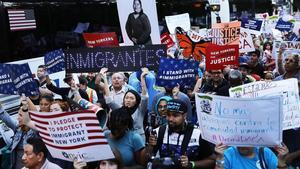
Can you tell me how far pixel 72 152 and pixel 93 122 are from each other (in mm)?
310

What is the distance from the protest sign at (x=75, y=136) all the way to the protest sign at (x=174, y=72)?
2.62m

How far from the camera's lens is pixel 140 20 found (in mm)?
8289

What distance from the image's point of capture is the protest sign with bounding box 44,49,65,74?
24.7 ft

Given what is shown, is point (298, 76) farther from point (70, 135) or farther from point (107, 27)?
point (107, 27)

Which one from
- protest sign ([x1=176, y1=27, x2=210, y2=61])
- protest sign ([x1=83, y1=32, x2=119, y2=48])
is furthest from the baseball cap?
protest sign ([x1=176, y1=27, x2=210, y2=61])

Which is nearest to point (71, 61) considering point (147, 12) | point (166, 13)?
point (147, 12)

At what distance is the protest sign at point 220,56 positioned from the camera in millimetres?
8523

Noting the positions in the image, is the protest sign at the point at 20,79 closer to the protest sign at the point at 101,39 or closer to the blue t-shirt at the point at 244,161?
the blue t-shirt at the point at 244,161

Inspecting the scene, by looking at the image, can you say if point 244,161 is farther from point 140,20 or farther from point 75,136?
point 140,20

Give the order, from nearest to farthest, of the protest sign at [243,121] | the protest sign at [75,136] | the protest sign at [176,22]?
the protest sign at [243,121]
the protest sign at [75,136]
the protest sign at [176,22]

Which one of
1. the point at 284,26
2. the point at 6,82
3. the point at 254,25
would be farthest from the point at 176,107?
the point at 284,26

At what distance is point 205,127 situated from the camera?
15.1 ft

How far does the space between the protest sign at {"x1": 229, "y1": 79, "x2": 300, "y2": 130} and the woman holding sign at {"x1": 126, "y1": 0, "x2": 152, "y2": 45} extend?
317cm

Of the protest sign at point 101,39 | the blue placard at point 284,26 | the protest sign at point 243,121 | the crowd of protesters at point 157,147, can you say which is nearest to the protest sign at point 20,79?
the crowd of protesters at point 157,147
